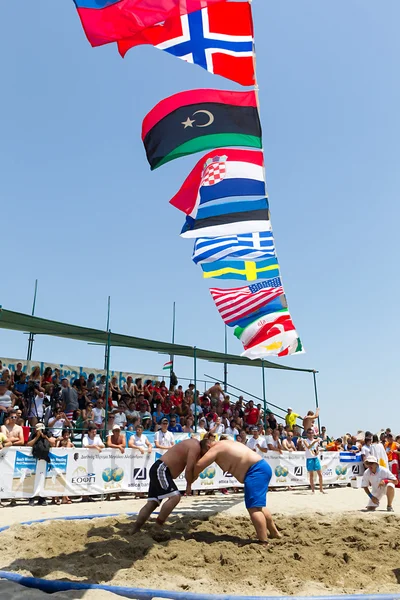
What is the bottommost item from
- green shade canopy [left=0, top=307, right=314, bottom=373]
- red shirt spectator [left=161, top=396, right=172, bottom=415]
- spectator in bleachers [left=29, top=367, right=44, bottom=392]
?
red shirt spectator [left=161, top=396, right=172, bottom=415]

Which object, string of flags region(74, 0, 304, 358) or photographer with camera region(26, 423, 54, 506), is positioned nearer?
string of flags region(74, 0, 304, 358)

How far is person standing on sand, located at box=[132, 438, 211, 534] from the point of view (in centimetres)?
677

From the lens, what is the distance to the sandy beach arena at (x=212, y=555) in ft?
15.1

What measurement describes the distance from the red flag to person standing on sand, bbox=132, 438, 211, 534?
525cm

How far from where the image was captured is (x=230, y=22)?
659 cm

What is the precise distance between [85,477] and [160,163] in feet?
23.9

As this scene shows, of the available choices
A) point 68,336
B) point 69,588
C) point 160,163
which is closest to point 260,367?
point 68,336

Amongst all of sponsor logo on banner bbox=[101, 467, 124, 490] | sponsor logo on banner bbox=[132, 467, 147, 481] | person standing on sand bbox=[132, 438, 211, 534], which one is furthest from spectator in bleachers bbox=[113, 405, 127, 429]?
person standing on sand bbox=[132, 438, 211, 534]

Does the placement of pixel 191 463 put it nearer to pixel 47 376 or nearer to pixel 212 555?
pixel 212 555

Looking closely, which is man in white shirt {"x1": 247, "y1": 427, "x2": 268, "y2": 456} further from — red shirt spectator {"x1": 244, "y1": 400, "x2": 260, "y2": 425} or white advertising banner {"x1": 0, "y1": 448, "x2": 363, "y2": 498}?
red shirt spectator {"x1": 244, "y1": 400, "x2": 260, "y2": 425}

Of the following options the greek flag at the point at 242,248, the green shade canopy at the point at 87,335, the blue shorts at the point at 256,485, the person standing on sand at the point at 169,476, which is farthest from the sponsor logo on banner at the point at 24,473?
the blue shorts at the point at 256,485

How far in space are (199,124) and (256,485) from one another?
4999mm

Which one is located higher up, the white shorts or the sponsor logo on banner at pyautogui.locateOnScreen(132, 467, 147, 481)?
the sponsor logo on banner at pyautogui.locateOnScreen(132, 467, 147, 481)

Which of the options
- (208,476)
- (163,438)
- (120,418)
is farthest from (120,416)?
(208,476)
